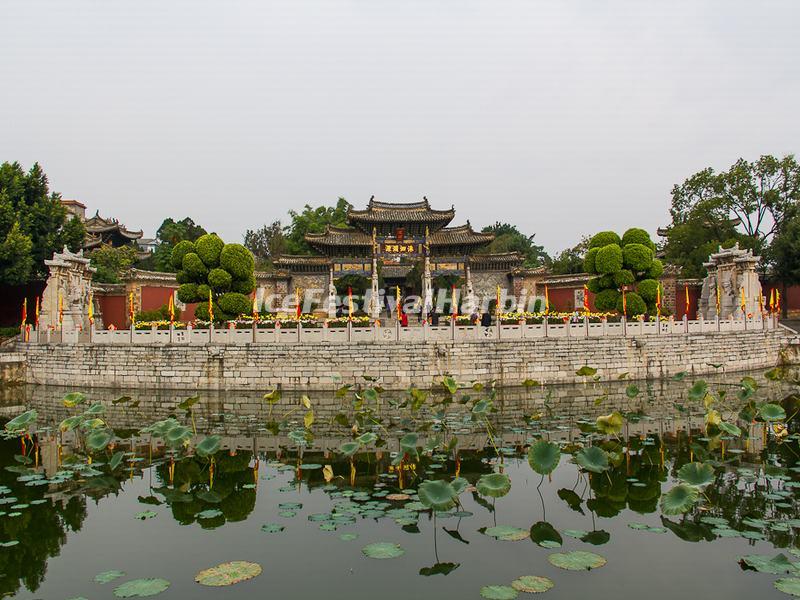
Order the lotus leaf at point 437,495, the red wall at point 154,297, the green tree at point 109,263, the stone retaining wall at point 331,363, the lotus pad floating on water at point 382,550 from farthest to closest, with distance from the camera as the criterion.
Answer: the green tree at point 109,263 < the red wall at point 154,297 < the stone retaining wall at point 331,363 < the lotus leaf at point 437,495 < the lotus pad floating on water at point 382,550

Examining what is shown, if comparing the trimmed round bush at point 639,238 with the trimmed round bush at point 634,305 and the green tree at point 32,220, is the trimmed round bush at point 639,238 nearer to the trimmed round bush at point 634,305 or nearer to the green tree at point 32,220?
the trimmed round bush at point 634,305

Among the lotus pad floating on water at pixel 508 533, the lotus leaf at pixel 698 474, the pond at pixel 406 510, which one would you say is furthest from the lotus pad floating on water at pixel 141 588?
the lotus leaf at pixel 698 474

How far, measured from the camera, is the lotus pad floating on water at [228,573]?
5.98 meters

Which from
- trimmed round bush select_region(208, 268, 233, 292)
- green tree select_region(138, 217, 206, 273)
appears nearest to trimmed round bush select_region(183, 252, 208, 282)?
trimmed round bush select_region(208, 268, 233, 292)

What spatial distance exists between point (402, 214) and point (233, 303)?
17712mm

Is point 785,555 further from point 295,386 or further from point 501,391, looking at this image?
point 295,386

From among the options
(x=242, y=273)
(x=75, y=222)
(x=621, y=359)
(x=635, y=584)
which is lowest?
(x=635, y=584)

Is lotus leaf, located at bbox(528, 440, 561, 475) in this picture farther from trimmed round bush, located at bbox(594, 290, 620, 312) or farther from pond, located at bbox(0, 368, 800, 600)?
trimmed round bush, located at bbox(594, 290, 620, 312)

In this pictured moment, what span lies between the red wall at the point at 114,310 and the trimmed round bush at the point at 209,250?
34.8ft

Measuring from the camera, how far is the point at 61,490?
8828mm

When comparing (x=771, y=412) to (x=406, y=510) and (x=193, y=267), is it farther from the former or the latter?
(x=193, y=267)

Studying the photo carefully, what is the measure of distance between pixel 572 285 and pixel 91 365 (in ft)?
80.3

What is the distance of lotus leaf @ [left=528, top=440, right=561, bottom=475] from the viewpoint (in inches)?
307

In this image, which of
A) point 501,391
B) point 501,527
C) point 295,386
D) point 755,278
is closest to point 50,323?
point 295,386
